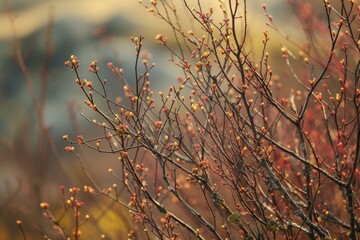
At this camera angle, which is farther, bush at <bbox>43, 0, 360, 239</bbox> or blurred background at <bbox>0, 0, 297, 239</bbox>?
blurred background at <bbox>0, 0, 297, 239</bbox>

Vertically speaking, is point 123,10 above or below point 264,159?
above

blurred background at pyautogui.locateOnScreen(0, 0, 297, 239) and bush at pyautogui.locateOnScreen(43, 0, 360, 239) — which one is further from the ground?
blurred background at pyautogui.locateOnScreen(0, 0, 297, 239)

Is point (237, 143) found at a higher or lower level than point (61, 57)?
lower

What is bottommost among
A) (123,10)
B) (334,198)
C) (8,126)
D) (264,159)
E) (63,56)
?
(264,159)

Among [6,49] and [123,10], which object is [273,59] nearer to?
[123,10]

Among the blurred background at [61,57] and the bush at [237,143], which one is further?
the blurred background at [61,57]

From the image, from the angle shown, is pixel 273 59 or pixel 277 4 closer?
Answer: pixel 273 59

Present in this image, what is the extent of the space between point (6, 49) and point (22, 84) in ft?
5.69

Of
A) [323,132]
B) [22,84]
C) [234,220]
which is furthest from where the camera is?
[22,84]

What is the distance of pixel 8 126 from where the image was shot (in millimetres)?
18641

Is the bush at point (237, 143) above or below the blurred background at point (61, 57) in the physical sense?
below

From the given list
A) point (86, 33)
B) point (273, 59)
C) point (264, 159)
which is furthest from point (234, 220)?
point (86, 33)

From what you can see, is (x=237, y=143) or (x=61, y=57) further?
(x=61, y=57)

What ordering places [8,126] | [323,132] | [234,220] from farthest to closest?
[8,126]
[323,132]
[234,220]
